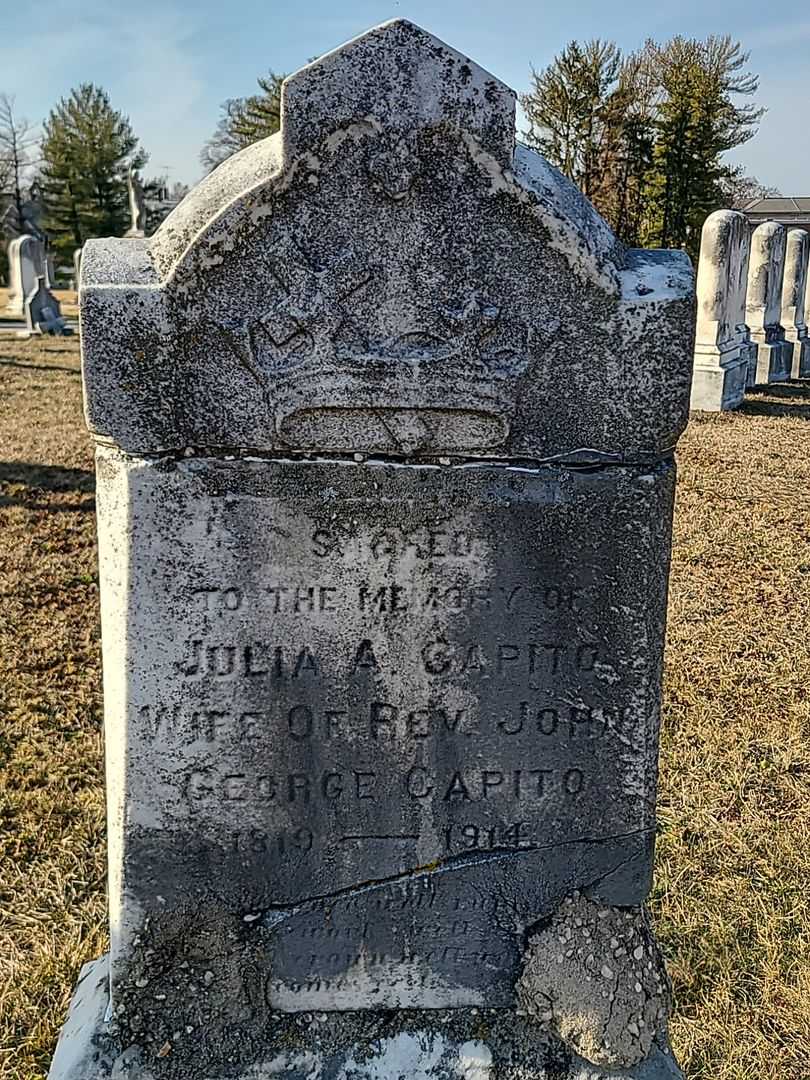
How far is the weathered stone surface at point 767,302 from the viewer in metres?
13.4

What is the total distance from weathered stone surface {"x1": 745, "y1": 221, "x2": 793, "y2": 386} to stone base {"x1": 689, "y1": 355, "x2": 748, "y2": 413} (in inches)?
75.4

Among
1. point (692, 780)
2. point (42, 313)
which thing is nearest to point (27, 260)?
point (42, 313)

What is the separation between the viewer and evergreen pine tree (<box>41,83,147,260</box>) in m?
38.8

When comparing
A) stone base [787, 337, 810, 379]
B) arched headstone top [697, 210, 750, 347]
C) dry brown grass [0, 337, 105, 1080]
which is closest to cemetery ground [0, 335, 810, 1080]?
dry brown grass [0, 337, 105, 1080]

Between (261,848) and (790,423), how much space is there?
10.1 metres

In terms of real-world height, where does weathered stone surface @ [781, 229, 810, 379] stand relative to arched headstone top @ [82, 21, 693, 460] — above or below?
above

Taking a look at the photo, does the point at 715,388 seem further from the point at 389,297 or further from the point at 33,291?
the point at 33,291

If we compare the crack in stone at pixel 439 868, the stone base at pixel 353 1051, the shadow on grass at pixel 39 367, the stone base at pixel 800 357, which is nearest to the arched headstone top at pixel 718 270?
the stone base at pixel 800 357

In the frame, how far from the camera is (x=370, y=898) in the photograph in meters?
1.88

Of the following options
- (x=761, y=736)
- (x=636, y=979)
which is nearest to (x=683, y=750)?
(x=761, y=736)

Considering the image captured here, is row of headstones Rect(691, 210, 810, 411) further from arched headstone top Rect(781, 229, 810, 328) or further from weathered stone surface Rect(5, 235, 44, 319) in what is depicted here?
weathered stone surface Rect(5, 235, 44, 319)

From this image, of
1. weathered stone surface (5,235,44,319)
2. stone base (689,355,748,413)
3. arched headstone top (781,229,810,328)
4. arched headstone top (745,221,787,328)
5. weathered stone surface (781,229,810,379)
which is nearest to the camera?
stone base (689,355,748,413)

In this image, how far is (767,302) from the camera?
13.9 m

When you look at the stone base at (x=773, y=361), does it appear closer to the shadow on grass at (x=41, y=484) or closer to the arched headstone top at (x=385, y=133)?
the shadow on grass at (x=41, y=484)
